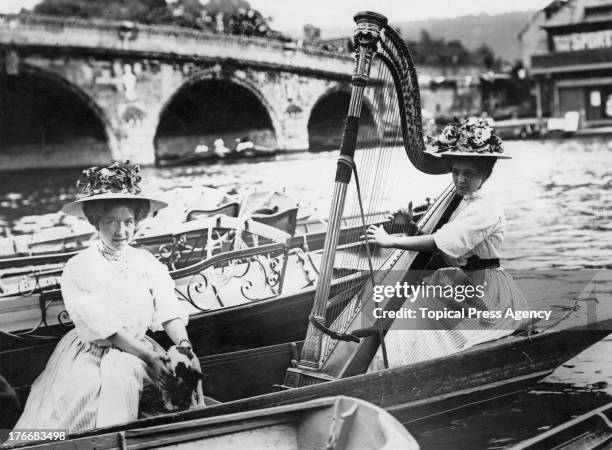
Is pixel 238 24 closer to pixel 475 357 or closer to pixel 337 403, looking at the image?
pixel 475 357

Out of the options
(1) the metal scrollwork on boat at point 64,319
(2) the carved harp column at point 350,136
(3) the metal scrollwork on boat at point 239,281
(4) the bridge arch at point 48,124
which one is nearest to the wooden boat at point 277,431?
(2) the carved harp column at point 350,136

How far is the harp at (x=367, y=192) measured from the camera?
2.09m

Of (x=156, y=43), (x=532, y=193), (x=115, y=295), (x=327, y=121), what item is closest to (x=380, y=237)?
(x=115, y=295)

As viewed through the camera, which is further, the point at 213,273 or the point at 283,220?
the point at 283,220

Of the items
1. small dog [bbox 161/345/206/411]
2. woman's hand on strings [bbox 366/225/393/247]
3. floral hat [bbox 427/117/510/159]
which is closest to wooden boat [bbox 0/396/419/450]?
small dog [bbox 161/345/206/411]

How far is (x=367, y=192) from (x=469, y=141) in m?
0.40

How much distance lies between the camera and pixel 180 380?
2047 mm

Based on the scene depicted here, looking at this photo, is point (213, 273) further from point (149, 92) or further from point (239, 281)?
point (149, 92)

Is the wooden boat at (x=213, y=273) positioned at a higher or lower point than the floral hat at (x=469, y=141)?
lower

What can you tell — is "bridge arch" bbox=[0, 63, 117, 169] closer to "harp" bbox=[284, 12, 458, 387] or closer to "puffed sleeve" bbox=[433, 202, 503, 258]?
"harp" bbox=[284, 12, 458, 387]

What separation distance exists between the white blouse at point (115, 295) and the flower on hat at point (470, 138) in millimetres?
1067

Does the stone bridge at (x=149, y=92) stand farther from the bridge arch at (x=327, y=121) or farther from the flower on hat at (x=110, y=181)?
the flower on hat at (x=110, y=181)

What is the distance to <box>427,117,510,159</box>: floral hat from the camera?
7.79ft

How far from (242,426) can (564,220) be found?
292cm
